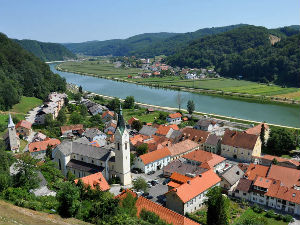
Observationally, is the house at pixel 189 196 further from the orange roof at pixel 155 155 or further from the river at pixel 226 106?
the river at pixel 226 106

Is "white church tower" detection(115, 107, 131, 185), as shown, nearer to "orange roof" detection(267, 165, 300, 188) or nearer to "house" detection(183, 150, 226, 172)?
"house" detection(183, 150, 226, 172)

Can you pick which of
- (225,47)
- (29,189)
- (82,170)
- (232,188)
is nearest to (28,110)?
(82,170)

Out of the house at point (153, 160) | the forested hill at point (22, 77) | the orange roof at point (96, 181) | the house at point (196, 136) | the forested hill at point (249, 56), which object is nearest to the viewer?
the orange roof at point (96, 181)

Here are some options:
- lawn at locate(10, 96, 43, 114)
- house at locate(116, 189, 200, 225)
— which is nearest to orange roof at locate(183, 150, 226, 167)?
house at locate(116, 189, 200, 225)

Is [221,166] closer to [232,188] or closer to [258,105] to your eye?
[232,188]

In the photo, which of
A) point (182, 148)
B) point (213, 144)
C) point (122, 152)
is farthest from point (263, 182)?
point (122, 152)

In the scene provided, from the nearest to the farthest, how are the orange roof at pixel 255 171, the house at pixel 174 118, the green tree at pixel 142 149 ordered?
the orange roof at pixel 255 171, the green tree at pixel 142 149, the house at pixel 174 118

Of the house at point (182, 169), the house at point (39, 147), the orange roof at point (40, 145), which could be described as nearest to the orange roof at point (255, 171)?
the house at point (182, 169)
